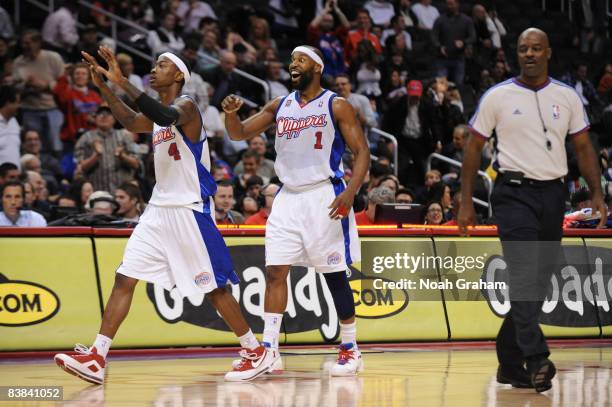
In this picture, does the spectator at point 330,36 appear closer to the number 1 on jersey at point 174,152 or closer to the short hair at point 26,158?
the short hair at point 26,158

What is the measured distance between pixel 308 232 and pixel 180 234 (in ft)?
3.33

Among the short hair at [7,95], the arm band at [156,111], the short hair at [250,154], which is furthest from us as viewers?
the short hair at [250,154]

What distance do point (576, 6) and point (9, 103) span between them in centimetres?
1424

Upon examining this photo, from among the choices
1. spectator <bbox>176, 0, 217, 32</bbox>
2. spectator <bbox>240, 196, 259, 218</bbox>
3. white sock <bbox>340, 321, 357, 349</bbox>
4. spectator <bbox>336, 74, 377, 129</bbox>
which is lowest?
white sock <bbox>340, 321, 357, 349</bbox>

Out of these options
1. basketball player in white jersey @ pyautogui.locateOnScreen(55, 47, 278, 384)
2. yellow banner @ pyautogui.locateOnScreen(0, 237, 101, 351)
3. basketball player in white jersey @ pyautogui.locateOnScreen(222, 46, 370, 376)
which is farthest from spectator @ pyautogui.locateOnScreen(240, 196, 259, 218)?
basketball player in white jersey @ pyautogui.locateOnScreen(55, 47, 278, 384)

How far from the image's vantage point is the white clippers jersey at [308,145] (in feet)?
31.2

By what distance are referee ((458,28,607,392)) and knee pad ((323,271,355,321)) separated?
1529 millimetres

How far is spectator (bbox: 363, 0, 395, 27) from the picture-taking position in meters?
23.1

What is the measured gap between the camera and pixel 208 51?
19781mm

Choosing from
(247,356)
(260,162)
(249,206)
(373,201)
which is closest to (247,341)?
(247,356)

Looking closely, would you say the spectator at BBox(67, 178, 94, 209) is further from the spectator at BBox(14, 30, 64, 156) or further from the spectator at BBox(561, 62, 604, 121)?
the spectator at BBox(561, 62, 604, 121)

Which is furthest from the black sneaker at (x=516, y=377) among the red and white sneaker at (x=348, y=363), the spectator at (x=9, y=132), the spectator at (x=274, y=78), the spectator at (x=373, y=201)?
the spectator at (x=274, y=78)

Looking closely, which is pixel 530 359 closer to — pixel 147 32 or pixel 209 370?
pixel 209 370

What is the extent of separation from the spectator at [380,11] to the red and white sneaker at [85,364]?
15.3 m
